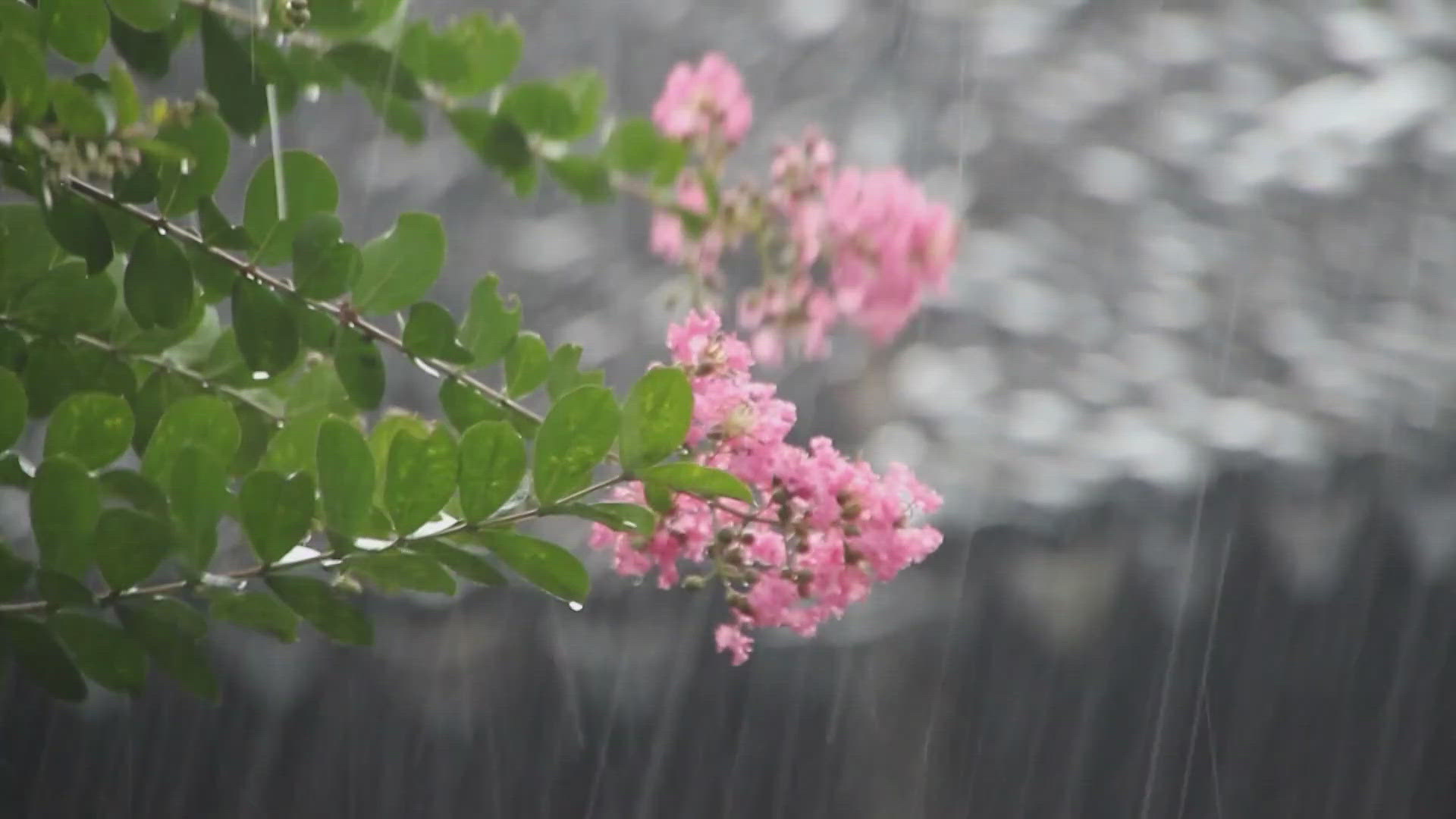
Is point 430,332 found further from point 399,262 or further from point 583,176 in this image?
point 583,176

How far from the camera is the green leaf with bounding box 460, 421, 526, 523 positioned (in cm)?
52

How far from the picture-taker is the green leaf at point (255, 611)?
51 cm

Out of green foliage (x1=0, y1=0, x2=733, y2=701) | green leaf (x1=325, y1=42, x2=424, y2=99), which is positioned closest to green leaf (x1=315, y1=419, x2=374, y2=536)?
green foliage (x1=0, y1=0, x2=733, y2=701)

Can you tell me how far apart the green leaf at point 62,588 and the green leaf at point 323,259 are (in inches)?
6.3

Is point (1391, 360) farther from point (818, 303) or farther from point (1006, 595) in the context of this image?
point (818, 303)

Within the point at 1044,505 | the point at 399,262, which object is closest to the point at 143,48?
the point at 399,262

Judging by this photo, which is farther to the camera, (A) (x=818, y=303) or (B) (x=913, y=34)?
(B) (x=913, y=34)

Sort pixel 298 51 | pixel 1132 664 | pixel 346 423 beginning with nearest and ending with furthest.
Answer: pixel 346 423, pixel 298 51, pixel 1132 664

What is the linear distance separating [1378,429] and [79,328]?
98 cm

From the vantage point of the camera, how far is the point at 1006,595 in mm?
1113

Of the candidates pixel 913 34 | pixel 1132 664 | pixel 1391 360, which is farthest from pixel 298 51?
pixel 1391 360

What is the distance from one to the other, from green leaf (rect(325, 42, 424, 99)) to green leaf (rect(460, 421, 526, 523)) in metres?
0.23

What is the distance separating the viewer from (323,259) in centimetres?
57

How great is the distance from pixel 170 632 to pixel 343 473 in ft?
0.29
